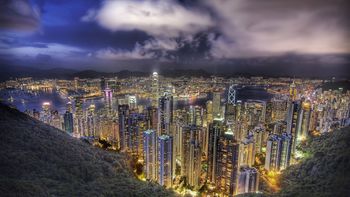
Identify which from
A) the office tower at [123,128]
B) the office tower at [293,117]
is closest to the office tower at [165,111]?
the office tower at [123,128]

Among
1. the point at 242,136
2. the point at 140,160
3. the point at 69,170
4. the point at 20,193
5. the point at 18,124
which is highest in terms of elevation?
the point at 18,124

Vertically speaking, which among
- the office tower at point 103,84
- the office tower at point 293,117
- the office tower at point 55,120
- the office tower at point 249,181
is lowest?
the office tower at point 249,181

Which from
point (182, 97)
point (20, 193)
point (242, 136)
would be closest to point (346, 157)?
point (20, 193)

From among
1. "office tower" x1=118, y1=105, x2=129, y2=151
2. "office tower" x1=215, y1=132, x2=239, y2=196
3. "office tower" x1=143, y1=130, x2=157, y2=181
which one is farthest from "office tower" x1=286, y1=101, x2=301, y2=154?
"office tower" x1=118, y1=105, x2=129, y2=151

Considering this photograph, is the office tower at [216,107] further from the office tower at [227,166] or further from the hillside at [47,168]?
the hillside at [47,168]

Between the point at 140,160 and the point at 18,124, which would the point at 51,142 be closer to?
the point at 18,124

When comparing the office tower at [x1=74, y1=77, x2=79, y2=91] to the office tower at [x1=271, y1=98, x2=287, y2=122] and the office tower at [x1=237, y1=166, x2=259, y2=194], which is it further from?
the office tower at [x1=271, y1=98, x2=287, y2=122]
